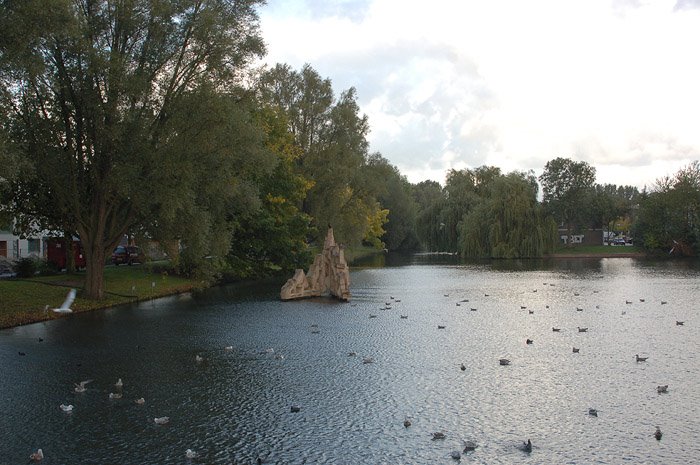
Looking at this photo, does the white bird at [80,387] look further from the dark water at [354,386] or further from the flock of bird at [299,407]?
the dark water at [354,386]

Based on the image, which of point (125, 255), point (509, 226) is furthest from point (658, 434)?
point (509, 226)

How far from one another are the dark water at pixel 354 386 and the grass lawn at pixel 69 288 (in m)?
1.40

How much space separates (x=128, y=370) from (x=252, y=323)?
977 cm

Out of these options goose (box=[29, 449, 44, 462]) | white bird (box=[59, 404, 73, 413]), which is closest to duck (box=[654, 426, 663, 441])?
goose (box=[29, 449, 44, 462])

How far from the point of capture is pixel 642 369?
18.9 m

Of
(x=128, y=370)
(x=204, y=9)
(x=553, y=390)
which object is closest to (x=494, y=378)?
(x=553, y=390)

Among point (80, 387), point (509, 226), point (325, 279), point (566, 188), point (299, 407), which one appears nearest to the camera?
point (299, 407)

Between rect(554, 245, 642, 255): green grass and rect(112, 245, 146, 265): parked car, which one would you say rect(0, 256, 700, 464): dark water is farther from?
rect(554, 245, 642, 255): green grass

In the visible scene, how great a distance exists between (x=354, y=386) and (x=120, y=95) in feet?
65.8

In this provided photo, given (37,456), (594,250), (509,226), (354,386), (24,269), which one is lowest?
(37,456)

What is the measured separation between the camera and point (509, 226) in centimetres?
8344

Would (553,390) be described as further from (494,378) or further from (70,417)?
(70,417)

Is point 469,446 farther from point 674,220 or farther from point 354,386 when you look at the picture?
point 674,220

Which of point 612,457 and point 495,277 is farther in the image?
point 495,277
